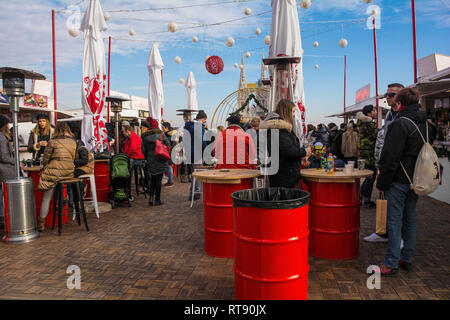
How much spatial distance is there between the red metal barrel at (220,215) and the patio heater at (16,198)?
266cm

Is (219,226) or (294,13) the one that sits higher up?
(294,13)

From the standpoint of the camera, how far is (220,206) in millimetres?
3730

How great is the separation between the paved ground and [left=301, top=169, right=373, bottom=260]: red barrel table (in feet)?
0.52

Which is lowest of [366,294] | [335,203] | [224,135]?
[366,294]

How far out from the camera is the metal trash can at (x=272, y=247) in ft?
7.37

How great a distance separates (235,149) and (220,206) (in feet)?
3.63

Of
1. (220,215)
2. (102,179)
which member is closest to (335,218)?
(220,215)

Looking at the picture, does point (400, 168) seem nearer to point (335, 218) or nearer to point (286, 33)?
point (335, 218)

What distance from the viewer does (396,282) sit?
306 centimetres

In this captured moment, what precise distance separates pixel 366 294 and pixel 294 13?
13.1ft

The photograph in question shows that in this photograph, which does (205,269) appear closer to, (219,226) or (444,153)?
(219,226)

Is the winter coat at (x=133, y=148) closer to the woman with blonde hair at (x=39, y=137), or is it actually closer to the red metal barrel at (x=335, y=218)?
the woman with blonde hair at (x=39, y=137)

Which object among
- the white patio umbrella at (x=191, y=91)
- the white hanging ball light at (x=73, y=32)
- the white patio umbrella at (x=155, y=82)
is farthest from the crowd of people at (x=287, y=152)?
the white patio umbrella at (x=191, y=91)
